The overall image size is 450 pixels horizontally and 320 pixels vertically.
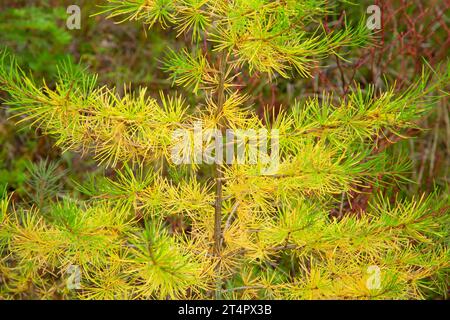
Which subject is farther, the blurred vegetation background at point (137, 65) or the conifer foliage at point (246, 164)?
the blurred vegetation background at point (137, 65)

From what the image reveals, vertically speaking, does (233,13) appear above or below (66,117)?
above

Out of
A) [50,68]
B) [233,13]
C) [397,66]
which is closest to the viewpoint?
[233,13]

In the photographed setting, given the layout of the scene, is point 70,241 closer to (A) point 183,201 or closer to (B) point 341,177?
(A) point 183,201

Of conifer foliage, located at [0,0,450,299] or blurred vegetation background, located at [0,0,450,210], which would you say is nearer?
conifer foliage, located at [0,0,450,299]

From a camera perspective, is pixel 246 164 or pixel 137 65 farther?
pixel 137 65

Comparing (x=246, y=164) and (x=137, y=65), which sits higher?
(x=137, y=65)

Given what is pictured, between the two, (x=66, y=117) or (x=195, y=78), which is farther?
(x=195, y=78)

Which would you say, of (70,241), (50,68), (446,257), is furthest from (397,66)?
(70,241)
